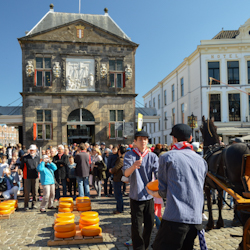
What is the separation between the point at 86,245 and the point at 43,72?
1863 cm

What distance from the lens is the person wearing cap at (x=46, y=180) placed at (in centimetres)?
838

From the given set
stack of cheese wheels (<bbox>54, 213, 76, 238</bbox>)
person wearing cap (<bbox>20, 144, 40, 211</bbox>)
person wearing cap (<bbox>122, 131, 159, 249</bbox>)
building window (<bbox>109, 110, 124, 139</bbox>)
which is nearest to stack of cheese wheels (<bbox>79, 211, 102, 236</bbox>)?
stack of cheese wheels (<bbox>54, 213, 76, 238</bbox>)

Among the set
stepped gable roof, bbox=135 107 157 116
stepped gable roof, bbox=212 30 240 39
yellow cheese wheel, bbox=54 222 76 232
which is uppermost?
stepped gable roof, bbox=212 30 240 39

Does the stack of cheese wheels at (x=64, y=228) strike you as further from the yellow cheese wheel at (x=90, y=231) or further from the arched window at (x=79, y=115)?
the arched window at (x=79, y=115)

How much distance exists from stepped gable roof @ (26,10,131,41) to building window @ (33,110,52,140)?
6781 mm

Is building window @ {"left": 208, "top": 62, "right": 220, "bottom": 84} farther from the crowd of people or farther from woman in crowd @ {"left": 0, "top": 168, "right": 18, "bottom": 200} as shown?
woman in crowd @ {"left": 0, "top": 168, "right": 18, "bottom": 200}

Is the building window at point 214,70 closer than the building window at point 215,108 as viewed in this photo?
No

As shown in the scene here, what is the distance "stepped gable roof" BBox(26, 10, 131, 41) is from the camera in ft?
74.8

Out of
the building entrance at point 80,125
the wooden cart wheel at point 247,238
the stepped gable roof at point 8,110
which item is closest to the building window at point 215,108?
the building entrance at point 80,125

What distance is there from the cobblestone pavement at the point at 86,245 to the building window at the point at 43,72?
49.2 ft

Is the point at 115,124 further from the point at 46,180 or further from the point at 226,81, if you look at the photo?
the point at 46,180

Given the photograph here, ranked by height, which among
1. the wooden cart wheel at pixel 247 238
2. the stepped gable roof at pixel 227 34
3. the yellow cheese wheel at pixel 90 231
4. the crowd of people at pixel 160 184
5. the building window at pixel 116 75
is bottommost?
the yellow cheese wheel at pixel 90 231

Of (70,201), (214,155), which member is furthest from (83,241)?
(214,155)

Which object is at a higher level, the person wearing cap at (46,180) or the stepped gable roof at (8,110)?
the stepped gable roof at (8,110)
